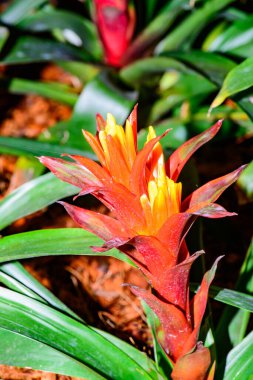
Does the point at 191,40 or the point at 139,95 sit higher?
the point at 191,40

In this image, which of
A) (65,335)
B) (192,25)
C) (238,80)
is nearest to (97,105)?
(192,25)

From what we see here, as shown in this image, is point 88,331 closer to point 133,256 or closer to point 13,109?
point 133,256

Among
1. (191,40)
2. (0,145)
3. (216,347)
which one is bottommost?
(216,347)

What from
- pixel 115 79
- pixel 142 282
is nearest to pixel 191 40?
pixel 115 79

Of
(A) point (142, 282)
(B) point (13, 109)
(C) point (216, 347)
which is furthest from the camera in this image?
(B) point (13, 109)

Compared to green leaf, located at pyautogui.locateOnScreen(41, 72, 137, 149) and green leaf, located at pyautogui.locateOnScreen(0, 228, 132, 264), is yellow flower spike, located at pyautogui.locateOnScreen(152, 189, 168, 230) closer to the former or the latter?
green leaf, located at pyautogui.locateOnScreen(0, 228, 132, 264)

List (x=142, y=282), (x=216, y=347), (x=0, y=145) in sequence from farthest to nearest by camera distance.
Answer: (x=142, y=282), (x=0, y=145), (x=216, y=347)

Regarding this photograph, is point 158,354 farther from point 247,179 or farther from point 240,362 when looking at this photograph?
point 247,179

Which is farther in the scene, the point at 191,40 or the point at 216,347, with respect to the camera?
the point at 191,40
